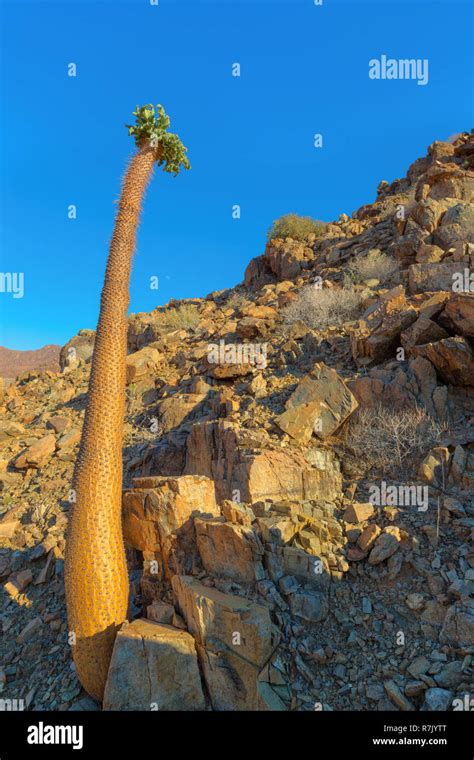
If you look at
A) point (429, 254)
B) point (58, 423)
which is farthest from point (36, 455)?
point (429, 254)

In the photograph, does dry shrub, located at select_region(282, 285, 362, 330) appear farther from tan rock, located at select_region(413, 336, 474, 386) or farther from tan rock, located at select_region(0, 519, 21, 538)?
tan rock, located at select_region(0, 519, 21, 538)

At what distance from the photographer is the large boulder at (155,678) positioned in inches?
168

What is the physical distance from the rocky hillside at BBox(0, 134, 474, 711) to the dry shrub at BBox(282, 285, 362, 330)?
148 millimetres

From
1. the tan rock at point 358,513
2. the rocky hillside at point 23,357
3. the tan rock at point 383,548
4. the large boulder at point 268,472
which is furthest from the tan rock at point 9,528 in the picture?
the rocky hillside at point 23,357

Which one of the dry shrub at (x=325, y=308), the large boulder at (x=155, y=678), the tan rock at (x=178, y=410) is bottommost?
the large boulder at (x=155, y=678)

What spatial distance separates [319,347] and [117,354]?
538 cm

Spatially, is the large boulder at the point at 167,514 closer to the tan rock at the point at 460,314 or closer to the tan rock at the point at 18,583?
the tan rock at the point at 18,583

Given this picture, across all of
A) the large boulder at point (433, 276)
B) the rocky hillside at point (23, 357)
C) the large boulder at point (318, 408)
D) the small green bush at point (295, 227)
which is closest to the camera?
the large boulder at point (318, 408)

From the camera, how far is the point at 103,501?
5.22 metres

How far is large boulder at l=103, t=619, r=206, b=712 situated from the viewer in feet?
14.0

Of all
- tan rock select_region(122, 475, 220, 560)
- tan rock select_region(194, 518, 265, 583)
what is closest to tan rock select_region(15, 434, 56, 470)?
tan rock select_region(122, 475, 220, 560)

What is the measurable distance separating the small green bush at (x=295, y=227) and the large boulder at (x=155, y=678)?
19.7 metres
